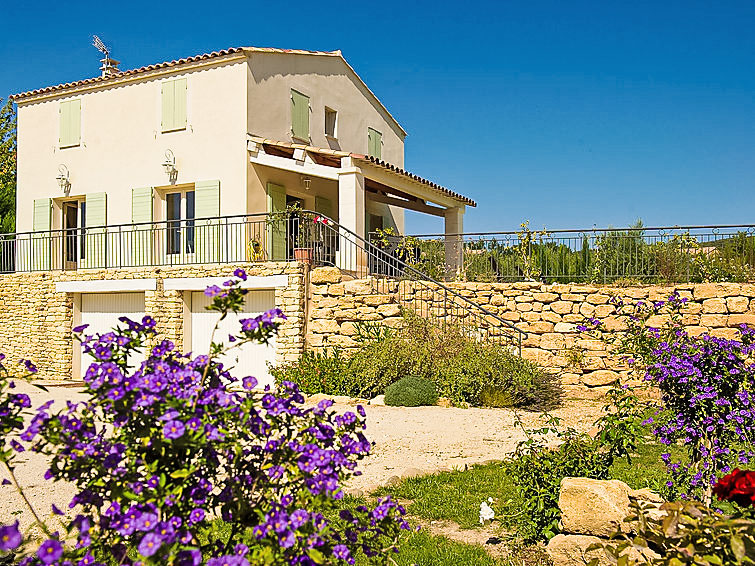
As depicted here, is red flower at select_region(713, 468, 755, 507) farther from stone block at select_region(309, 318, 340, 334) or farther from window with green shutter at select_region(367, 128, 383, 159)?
window with green shutter at select_region(367, 128, 383, 159)

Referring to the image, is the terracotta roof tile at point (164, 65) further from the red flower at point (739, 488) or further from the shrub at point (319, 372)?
the red flower at point (739, 488)

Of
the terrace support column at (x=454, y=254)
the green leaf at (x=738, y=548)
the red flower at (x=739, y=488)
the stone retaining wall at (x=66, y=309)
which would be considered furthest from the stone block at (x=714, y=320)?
the green leaf at (x=738, y=548)

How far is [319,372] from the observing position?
12.8 metres

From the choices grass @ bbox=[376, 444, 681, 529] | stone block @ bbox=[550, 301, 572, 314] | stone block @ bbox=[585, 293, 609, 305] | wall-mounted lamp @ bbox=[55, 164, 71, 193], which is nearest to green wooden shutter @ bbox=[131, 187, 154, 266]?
wall-mounted lamp @ bbox=[55, 164, 71, 193]

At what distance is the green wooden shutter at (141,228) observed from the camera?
16756 millimetres

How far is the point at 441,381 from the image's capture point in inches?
461

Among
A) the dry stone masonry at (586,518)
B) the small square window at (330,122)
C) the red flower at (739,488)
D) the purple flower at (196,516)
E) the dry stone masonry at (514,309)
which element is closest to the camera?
the purple flower at (196,516)

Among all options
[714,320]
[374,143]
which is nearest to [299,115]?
[374,143]

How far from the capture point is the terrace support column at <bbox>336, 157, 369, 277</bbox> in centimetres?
1482

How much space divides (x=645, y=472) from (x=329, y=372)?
6.92m

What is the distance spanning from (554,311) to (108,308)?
34.3ft

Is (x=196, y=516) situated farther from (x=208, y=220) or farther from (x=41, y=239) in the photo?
(x=41, y=239)

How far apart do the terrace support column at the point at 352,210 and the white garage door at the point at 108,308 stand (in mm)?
5169

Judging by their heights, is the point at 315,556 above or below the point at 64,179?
below
